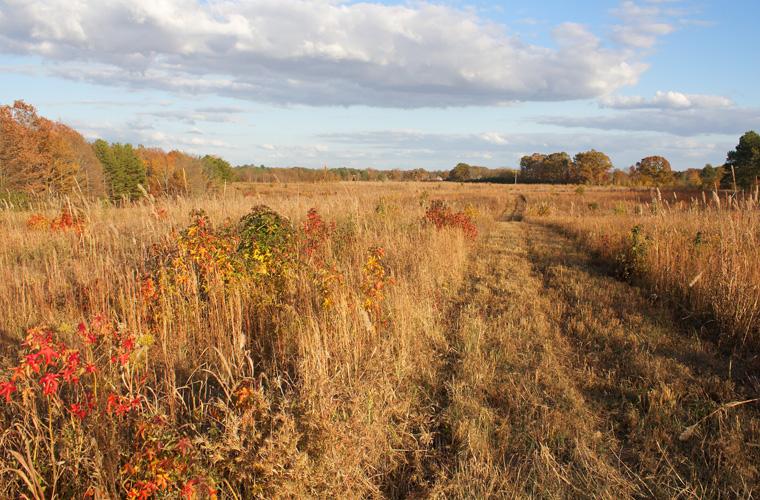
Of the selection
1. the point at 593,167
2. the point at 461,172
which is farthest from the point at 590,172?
the point at 461,172

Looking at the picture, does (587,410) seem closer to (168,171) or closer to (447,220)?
(447,220)

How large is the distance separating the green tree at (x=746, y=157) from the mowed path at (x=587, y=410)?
110 ft

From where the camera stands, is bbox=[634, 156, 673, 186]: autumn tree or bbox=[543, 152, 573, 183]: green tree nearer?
bbox=[634, 156, 673, 186]: autumn tree

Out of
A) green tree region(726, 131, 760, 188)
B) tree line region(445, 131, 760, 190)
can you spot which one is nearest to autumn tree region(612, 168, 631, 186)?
tree line region(445, 131, 760, 190)

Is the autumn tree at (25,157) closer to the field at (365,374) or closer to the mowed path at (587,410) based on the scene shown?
the field at (365,374)

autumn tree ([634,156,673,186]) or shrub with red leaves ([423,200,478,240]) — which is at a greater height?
autumn tree ([634,156,673,186])

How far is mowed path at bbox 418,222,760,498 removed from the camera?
8.68ft

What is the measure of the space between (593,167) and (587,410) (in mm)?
70934

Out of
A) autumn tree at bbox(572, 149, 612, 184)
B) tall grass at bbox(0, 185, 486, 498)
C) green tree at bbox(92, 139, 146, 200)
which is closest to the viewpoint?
tall grass at bbox(0, 185, 486, 498)

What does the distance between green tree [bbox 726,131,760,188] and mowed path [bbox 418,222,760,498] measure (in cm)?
3364

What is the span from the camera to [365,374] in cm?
354

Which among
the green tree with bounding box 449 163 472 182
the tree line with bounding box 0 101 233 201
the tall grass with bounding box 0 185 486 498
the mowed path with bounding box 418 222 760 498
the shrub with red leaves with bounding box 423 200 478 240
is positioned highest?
the green tree with bounding box 449 163 472 182

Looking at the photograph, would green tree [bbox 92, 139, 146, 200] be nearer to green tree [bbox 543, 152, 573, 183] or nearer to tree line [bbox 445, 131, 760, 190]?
tree line [bbox 445, 131, 760, 190]

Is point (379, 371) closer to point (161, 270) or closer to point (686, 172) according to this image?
point (161, 270)
